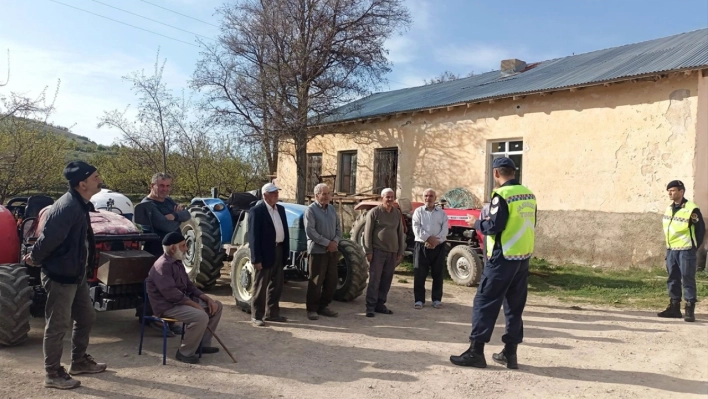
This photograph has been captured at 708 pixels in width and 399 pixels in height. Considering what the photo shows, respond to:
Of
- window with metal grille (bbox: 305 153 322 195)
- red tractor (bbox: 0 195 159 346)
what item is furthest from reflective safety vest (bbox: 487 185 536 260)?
window with metal grille (bbox: 305 153 322 195)

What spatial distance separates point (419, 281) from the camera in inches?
310

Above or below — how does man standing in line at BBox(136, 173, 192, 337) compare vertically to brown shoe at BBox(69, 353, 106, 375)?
above

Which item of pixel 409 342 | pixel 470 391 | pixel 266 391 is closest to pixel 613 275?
pixel 409 342

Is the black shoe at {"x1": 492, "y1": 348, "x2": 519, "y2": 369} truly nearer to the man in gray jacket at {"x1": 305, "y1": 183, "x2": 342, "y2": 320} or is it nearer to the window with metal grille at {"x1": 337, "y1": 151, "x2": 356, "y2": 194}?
the man in gray jacket at {"x1": 305, "y1": 183, "x2": 342, "y2": 320}

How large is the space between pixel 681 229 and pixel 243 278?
588 centimetres

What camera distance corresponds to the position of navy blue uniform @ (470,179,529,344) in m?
4.98

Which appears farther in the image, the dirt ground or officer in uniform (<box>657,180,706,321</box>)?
officer in uniform (<box>657,180,706,321</box>)

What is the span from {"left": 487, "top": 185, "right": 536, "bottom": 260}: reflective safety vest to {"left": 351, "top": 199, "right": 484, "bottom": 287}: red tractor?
419 cm

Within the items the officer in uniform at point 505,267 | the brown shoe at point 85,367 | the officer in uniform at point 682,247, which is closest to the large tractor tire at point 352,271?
the officer in uniform at point 505,267

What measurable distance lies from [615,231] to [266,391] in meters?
9.91

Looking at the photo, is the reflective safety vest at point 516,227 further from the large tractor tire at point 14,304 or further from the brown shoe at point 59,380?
the large tractor tire at point 14,304

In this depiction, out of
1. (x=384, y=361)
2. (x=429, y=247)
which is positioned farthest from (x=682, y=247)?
(x=384, y=361)

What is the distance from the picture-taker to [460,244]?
10836mm

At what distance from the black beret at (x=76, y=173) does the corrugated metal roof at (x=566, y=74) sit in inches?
426
